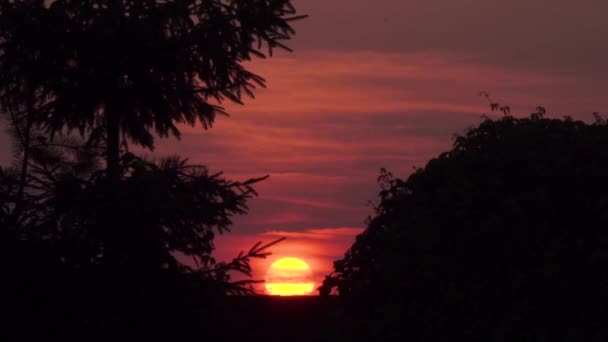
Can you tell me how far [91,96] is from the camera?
13.7m

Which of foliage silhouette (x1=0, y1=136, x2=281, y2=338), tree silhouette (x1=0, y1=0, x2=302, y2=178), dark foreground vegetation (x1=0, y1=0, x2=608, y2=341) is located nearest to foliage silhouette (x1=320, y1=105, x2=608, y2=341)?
dark foreground vegetation (x1=0, y1=0, x2=608, y2=341)

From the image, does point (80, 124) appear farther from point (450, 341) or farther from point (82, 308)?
point (450, 341)

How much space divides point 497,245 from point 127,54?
6.43 meters

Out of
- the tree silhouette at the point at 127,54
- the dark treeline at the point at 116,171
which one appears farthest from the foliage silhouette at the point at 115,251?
the tree silhouette at the point at 127,54

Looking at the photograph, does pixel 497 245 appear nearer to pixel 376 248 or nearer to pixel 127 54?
pixel 376 248

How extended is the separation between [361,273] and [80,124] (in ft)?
18.1

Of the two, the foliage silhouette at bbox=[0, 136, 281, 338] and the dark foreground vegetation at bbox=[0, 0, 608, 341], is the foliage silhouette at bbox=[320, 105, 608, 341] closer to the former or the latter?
the dark foreground vegetation at bbox=[0, 0, 608, 341]

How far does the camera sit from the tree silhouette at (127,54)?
525 inches

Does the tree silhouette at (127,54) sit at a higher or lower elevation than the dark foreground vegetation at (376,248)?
higher

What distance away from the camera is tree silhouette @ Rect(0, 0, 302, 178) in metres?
13.3

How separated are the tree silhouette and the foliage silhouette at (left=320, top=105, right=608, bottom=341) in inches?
156

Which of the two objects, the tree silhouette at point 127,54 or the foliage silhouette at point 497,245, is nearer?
the foliage silhouette at point 497,245

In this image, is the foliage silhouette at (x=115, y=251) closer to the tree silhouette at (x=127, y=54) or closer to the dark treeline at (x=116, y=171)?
the dark treeline at (x=116, y=171)

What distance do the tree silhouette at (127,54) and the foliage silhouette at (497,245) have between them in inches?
156
